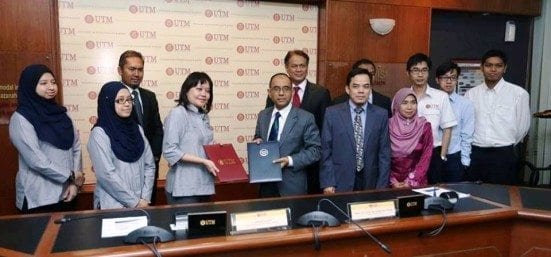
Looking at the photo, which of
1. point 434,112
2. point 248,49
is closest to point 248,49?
point 248,49

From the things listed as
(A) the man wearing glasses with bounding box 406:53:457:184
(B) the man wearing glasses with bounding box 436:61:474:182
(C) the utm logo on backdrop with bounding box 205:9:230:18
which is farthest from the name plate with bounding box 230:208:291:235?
(C) the utm logo on backdrop with bounding box 205:9:230:18

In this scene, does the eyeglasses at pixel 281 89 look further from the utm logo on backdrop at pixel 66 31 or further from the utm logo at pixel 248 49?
the utm logo on backdrop at pixel 66 31

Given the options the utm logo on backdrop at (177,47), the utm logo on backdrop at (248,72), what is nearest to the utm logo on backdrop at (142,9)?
the utm logo on backdrop at (177,47)

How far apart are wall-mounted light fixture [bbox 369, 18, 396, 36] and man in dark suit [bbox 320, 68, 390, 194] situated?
169 centimetres

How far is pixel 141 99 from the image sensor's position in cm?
308

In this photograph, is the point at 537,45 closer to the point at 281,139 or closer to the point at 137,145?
the point at 281,139

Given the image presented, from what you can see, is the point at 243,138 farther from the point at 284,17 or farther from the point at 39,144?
the point at 39,144

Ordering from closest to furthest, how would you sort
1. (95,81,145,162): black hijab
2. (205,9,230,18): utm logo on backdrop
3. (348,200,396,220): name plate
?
1. (348,200,396,220): name plate
2. (95,81,145,162): black hijab
3. (205,9,230,18): utm logo on backdrop

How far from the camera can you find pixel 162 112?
12.7ft

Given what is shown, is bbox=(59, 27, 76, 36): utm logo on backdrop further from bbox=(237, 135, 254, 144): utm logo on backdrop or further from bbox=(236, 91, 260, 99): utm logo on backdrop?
bbox=(237, 135, 254, 144): utm logo on backdrop

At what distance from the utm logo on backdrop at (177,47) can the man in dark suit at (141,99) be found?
738mm

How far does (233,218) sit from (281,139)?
110 cm

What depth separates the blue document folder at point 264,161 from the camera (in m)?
2.53

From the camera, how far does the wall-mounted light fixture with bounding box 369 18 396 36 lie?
4316 millimetres
